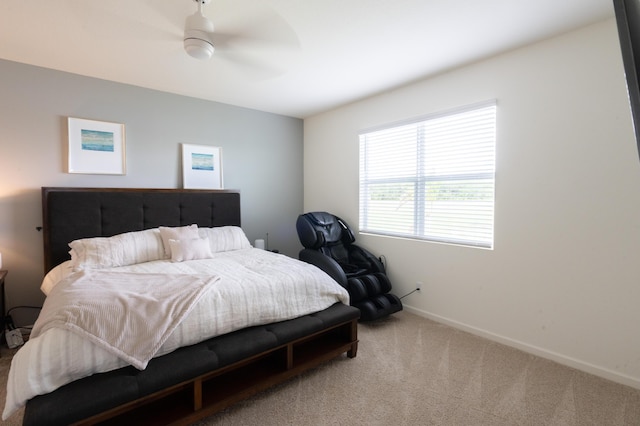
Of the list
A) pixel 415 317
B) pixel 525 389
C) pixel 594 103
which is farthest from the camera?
pixel 415 317

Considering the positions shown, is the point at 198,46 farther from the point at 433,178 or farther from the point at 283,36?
the point at 433,178

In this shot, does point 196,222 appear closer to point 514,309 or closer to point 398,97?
point 398,97

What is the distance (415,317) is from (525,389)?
127cm

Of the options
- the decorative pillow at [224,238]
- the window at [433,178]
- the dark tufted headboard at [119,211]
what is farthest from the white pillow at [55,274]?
the window at [433,178]

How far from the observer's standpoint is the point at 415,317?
10.7ft

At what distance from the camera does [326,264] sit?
3.24m

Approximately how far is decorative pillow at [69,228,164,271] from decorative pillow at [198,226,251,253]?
485mm

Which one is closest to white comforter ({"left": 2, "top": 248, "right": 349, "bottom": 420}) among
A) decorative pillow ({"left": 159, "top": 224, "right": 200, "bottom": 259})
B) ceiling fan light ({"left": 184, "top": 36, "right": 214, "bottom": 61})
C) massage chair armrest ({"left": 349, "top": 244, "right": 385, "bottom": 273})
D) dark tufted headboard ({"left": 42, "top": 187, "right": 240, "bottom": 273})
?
decorative pillow ({"left": 159, "top": 224, "right": 200, "bottom": 259})

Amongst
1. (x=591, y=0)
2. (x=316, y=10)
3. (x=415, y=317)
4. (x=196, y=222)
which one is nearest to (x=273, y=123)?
(x=196, y=222)

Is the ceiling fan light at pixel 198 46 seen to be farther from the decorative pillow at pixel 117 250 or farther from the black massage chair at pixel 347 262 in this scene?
the black massage chair at pixel 347 262

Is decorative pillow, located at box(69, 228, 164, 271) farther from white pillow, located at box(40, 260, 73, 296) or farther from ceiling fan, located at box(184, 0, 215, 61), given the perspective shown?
ceiling fan, located at box(184, 0, 215, 61)

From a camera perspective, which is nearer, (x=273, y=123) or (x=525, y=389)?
(x=525, y=389)

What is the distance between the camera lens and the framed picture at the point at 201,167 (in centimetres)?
362

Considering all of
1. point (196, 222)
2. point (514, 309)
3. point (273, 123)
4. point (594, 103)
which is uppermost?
point (273, 123)
